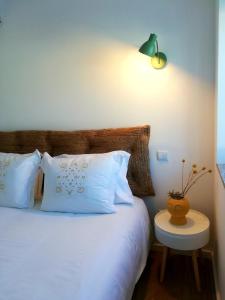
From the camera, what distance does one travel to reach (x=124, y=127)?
7.14 ft

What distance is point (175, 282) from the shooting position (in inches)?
73.4

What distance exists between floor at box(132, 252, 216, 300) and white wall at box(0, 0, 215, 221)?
437mm

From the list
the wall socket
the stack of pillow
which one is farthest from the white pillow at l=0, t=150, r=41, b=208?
the wall socket

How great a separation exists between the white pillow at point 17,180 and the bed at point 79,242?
0.08m

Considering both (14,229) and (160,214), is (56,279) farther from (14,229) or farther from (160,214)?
(160,214)

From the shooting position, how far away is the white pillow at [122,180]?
1921 mm

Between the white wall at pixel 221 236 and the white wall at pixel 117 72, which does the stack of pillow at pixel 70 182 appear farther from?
the white wall at pixel 221 236

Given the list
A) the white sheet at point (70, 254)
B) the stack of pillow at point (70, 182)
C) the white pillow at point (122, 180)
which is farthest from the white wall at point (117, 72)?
the white sheet at point (70, 254)

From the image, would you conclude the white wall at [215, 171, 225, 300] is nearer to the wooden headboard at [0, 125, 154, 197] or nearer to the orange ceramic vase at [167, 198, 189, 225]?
the orange ceramic vase at [167, 198, 189, 225]

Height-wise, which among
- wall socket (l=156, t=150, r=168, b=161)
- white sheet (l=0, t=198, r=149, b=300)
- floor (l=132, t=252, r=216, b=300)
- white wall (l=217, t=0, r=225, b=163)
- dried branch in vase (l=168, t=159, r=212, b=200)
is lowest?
floor (l=132, t=252, r=216, b=300)

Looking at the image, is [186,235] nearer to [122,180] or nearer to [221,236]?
[221,236]

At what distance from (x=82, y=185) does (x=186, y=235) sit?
77cm

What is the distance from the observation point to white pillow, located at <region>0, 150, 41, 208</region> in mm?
1941

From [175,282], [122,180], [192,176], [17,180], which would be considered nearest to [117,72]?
[122,180]
